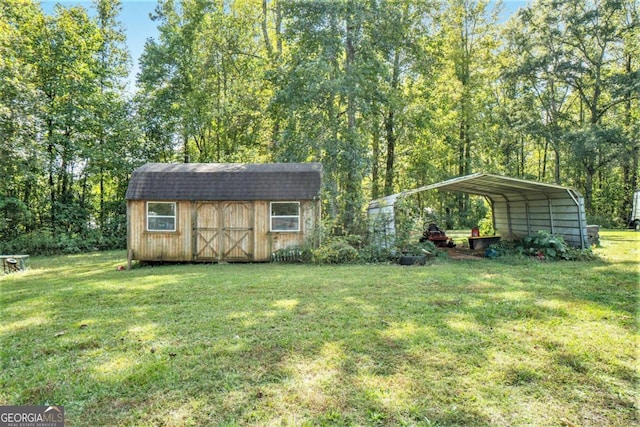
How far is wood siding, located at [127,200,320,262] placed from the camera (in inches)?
425

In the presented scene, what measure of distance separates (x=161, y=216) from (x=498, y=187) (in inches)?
456

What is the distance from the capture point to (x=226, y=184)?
35.8 feet

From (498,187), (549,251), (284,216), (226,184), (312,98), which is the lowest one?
(549,251)

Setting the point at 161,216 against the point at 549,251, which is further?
the point at 161,216

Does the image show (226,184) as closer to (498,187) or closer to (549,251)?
(498,187)

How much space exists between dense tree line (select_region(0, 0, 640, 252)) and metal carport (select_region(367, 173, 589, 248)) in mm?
2333

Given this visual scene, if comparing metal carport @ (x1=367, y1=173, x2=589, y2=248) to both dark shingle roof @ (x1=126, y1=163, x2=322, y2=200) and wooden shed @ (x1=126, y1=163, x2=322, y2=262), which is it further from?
wooden shed @ (x1=126, y1=163, x2=322, y2=262)

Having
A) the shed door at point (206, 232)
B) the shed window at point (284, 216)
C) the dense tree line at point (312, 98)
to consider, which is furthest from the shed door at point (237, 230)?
the dense tree line at point (312, 98)

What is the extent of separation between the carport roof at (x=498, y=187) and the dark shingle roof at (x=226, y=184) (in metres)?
2.84

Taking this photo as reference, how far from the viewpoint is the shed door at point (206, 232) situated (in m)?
10.8

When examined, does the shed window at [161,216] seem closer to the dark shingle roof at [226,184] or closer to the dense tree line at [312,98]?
the dark shingle roof at [226,184]

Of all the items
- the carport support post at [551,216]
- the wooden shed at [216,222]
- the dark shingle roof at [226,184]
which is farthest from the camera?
the carport support post at [551,216]

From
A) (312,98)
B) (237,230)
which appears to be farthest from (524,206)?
(237,230)

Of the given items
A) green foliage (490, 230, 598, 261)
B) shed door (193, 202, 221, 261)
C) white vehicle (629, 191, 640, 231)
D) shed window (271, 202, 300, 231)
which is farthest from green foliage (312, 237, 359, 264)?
white vehicle (629, 191, 640, 231)
